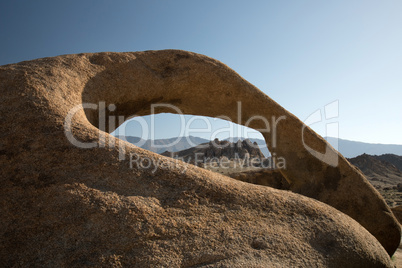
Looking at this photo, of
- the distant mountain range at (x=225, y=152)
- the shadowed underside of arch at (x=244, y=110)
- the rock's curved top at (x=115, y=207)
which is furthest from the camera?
the distant mountain range at (x=225, y=152)

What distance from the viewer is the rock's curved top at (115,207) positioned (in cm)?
152

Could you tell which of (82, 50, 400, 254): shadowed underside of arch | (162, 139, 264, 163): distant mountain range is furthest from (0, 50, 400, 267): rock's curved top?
(162, 139, 264, 163): distant mountain range

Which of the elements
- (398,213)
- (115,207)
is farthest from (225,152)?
(115,207)

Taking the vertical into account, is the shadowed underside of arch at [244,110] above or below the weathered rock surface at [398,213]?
above

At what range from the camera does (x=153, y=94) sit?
383cm

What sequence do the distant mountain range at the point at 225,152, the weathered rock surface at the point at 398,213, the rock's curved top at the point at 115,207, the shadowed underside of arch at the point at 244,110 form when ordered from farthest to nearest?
the distant mountain range at the point at 225,152 → the weathered rock surface at the point at 398,213 → the shadowed underside of arch at the point at 244,110 → the rock's curved top at the point at 115,207

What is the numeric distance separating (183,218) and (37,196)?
0.95 meters

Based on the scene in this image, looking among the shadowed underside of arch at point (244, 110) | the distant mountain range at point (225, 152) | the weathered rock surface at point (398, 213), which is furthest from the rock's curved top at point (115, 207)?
the distant mountain range at point (225, 152)

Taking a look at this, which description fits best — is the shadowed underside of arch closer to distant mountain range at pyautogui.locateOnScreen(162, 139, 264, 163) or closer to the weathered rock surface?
the weathered rock surface

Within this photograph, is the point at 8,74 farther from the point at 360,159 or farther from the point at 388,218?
the point at 360,159

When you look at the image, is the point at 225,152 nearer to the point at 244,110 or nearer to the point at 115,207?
the point at 244,110

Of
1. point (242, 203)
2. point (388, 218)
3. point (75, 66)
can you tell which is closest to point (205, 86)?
point (75, 66)

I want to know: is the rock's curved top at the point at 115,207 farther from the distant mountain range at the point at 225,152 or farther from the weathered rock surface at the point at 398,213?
the distant mountain range at the point at 225,152

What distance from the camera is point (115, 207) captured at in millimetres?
1649
